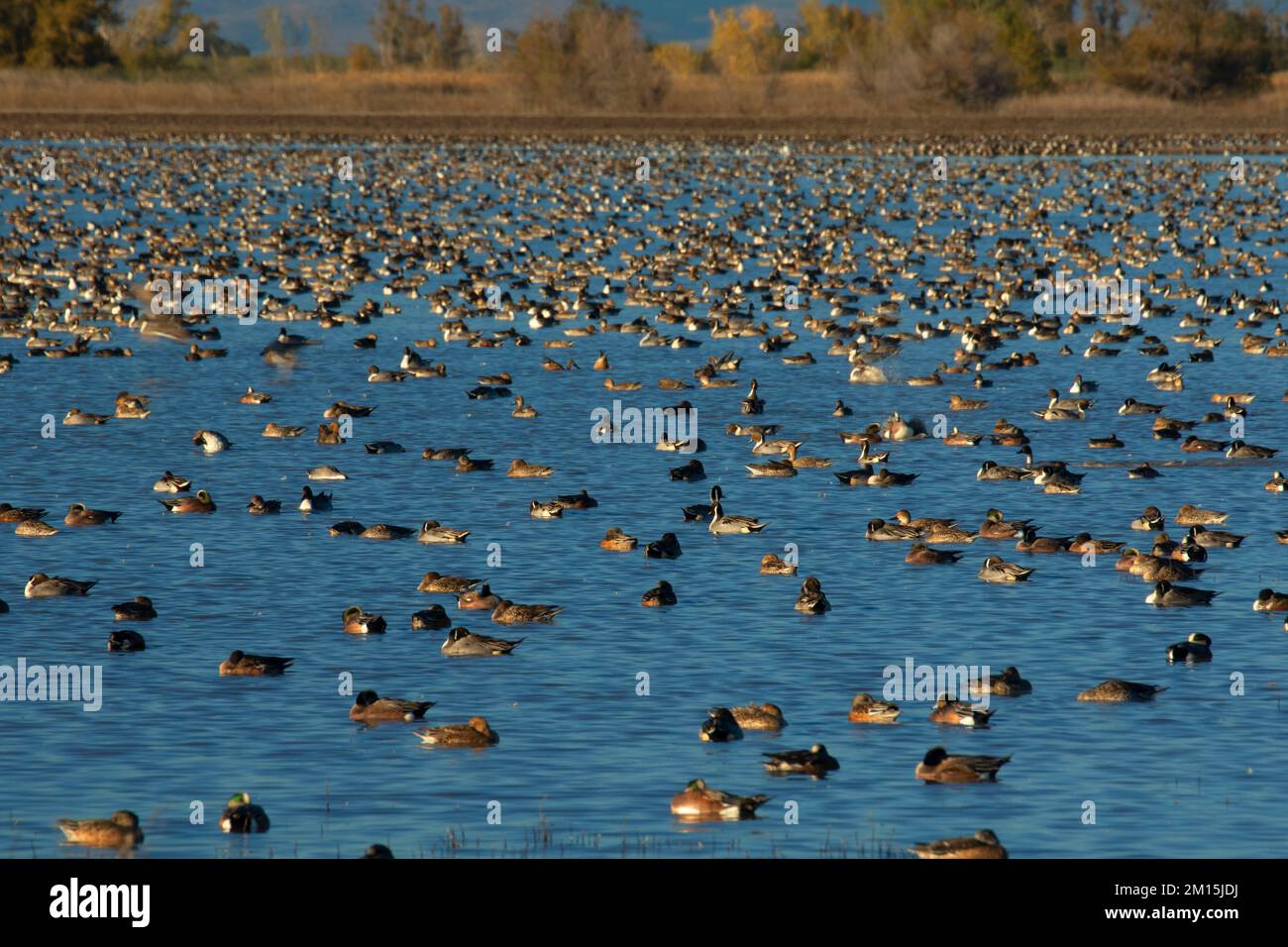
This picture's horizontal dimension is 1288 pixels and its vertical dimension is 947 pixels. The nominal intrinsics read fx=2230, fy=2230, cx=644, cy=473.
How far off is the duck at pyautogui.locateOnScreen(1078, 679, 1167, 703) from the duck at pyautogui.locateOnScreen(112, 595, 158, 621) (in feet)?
35.3

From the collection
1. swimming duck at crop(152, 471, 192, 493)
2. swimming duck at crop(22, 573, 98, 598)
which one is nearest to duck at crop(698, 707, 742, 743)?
swimming duck at crop(22, 573, 98, 598)

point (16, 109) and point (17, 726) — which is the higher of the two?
point (16, 109)

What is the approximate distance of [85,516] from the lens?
3169cm

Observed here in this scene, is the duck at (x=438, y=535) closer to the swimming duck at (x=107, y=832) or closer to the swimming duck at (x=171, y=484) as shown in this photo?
the swimming duck at (x=171, y=484)

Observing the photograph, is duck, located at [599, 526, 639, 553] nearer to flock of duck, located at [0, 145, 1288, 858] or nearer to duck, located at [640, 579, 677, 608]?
flock of duck, located at [0, 145, 1288, 858]

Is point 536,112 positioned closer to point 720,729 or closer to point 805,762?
point 720,729

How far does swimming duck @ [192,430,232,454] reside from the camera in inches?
1496

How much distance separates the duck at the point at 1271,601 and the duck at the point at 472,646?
8.85 metres

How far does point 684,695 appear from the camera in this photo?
891 inches

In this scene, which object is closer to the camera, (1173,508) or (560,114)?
(1173,508)

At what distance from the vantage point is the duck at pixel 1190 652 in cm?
2383
